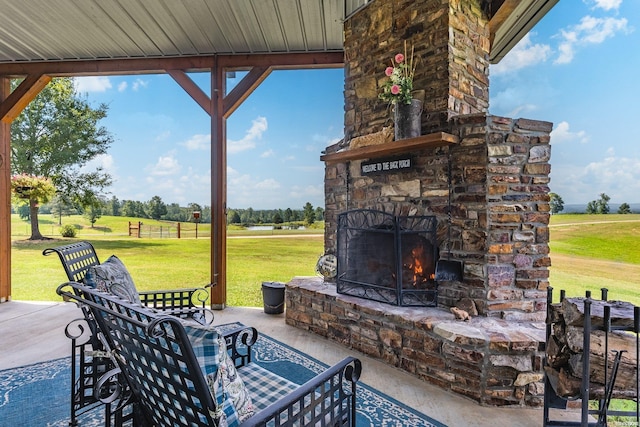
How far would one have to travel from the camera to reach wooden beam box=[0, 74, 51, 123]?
419cm

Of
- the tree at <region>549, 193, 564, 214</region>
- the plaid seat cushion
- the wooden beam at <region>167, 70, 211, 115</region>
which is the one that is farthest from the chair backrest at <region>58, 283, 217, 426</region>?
the wooden beam at <region>167, 70, 211, 115</region>

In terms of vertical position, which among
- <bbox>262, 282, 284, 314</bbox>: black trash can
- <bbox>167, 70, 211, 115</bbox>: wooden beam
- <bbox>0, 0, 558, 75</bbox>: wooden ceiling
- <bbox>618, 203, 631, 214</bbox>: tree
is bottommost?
<bbox>262, 282, 284, 314</bbox>: black trash can

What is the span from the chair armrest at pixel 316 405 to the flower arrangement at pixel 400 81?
6.96 ft

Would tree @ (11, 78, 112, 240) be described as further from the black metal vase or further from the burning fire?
the burning fire

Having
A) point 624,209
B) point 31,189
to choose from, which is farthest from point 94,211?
point 624,209

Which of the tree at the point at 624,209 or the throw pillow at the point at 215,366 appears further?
the tree at the point at 624,209

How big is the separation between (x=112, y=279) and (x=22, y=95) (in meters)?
4.10

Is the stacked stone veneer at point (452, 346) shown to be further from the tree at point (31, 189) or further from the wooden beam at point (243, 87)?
the tree at point (31, 189)

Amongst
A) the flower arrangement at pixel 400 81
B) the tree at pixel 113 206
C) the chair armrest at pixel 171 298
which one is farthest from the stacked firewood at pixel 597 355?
the tree at pixel 113 206

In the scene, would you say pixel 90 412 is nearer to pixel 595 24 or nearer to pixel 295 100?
pixel 295 100

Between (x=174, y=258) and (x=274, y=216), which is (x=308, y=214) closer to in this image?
(x=274, y=216)

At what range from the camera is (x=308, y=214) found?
4707 millimetres

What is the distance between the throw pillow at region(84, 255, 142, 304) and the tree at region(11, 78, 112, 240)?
3407mm

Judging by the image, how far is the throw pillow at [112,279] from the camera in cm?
159
